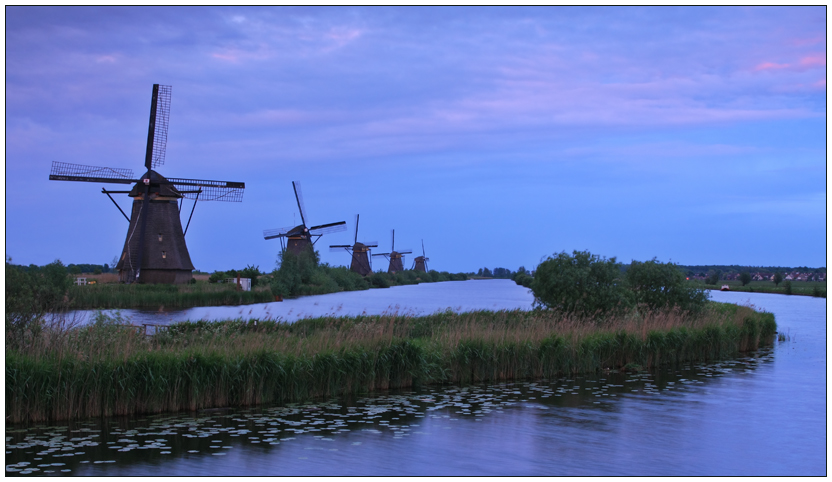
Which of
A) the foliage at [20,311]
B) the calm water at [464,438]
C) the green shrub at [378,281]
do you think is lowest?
the calm water at [464,438]

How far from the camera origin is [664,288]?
23703 millimetres

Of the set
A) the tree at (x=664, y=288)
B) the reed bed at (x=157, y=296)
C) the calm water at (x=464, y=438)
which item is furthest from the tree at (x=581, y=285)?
the reed bed at (x=157, y=296)

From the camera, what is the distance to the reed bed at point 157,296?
37300 millimetres

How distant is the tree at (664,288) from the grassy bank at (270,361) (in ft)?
17.7

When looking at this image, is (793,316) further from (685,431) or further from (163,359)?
(163,359)

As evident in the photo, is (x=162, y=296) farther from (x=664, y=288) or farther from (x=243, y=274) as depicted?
(x=664, y=288)

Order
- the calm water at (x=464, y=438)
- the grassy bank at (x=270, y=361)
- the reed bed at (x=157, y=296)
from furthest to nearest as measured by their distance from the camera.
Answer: the reed bed at (x=157, y=296) < the grassy bank at (x=270, y=361) < the calm water at (x=464, y=438)

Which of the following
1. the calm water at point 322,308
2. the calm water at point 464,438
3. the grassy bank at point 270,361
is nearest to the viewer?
the calm water at point 464,438

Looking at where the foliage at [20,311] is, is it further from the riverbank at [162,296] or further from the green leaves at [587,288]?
the riverbank at [162,296]

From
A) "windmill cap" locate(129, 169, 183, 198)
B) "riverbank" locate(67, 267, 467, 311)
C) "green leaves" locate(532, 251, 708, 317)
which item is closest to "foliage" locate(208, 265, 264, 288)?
"riverbank" locate(67, 267, 467, 311)

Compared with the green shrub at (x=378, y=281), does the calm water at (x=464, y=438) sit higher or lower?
lower

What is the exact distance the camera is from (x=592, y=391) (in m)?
13.1

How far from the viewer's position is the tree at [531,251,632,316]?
67.5 feet

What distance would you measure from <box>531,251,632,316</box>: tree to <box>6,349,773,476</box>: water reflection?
8580 mm
